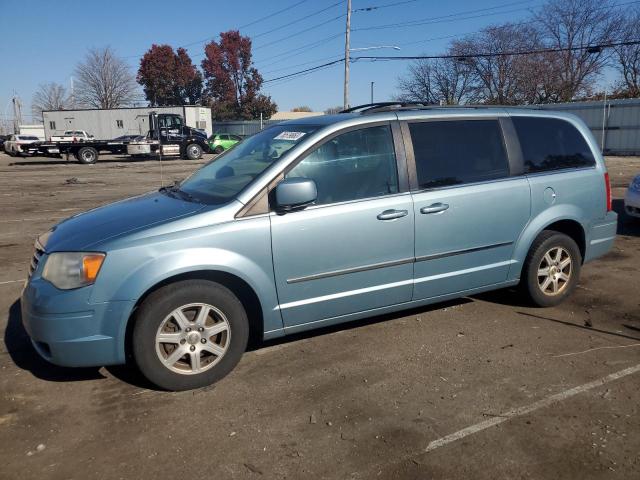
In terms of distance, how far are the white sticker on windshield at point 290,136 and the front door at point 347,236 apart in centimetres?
23

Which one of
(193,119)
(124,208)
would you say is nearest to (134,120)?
(193,119)

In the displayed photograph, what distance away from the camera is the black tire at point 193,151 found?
31.7 metres

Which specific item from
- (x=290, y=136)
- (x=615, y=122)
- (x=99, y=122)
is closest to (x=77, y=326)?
(x=290, y=136)

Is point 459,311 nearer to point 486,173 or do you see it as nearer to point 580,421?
Answer: point 486,173

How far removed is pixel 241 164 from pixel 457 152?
176 cm

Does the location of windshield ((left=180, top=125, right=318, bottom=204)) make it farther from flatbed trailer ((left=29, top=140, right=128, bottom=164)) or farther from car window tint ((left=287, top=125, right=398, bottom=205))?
flatbed trailer ((left=29, top=140, right=128, bottom=164))

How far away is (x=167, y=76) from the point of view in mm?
62781

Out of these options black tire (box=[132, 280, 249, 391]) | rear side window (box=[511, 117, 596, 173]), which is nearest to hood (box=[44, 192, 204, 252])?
black tire (box=[132, 280, 249, 391])

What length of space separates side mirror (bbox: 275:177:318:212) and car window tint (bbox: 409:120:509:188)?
40.9 inches

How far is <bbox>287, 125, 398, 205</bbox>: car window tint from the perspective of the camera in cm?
388

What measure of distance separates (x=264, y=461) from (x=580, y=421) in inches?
71.6

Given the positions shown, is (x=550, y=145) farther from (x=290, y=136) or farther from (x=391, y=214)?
(x=290, y=136)

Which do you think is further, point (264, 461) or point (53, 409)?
point (53, 409)

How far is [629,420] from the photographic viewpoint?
311 cm
